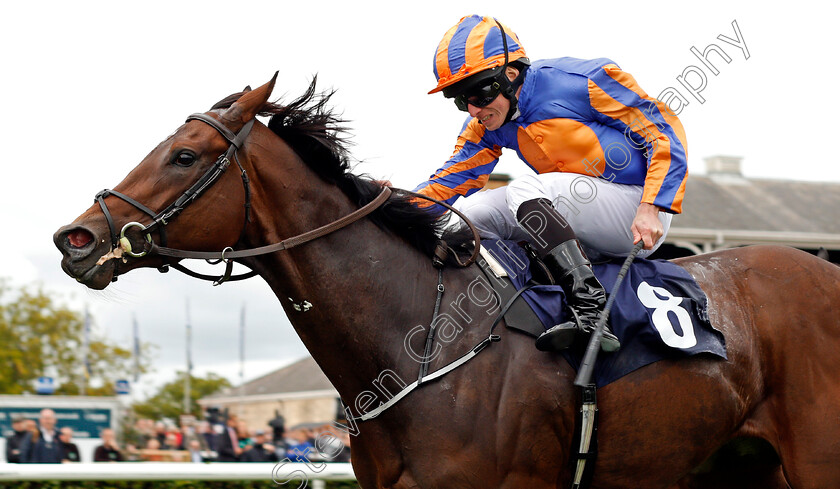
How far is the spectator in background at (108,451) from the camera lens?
338 inches

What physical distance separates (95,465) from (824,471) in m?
4.29

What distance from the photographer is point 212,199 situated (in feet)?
9.26

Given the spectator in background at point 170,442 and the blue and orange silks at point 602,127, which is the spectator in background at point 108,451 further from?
the blue and orange silks at point 602,127

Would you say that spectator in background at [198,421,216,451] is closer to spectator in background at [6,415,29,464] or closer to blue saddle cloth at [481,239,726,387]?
spectator in background at [6,415,29,464]

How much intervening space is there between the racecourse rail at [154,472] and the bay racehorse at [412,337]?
2331 millimetres

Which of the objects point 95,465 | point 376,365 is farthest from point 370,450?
point 95,465

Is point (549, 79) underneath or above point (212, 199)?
above

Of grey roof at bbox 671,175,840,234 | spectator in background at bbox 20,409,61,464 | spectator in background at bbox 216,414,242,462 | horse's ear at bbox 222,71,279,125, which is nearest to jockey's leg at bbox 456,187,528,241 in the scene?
horse's ear at bbox 222,71,279,125

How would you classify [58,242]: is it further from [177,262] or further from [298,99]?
[298,99]

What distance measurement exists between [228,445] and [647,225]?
24.6 ft

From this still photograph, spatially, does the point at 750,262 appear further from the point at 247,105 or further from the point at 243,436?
the point at 243,436

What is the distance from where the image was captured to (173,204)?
2783 mm

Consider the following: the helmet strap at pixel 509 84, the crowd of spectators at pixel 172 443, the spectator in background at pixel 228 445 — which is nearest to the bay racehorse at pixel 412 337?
the helmet strap at pixel 509 84

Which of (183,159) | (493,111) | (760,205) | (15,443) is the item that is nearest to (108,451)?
(15,443)
